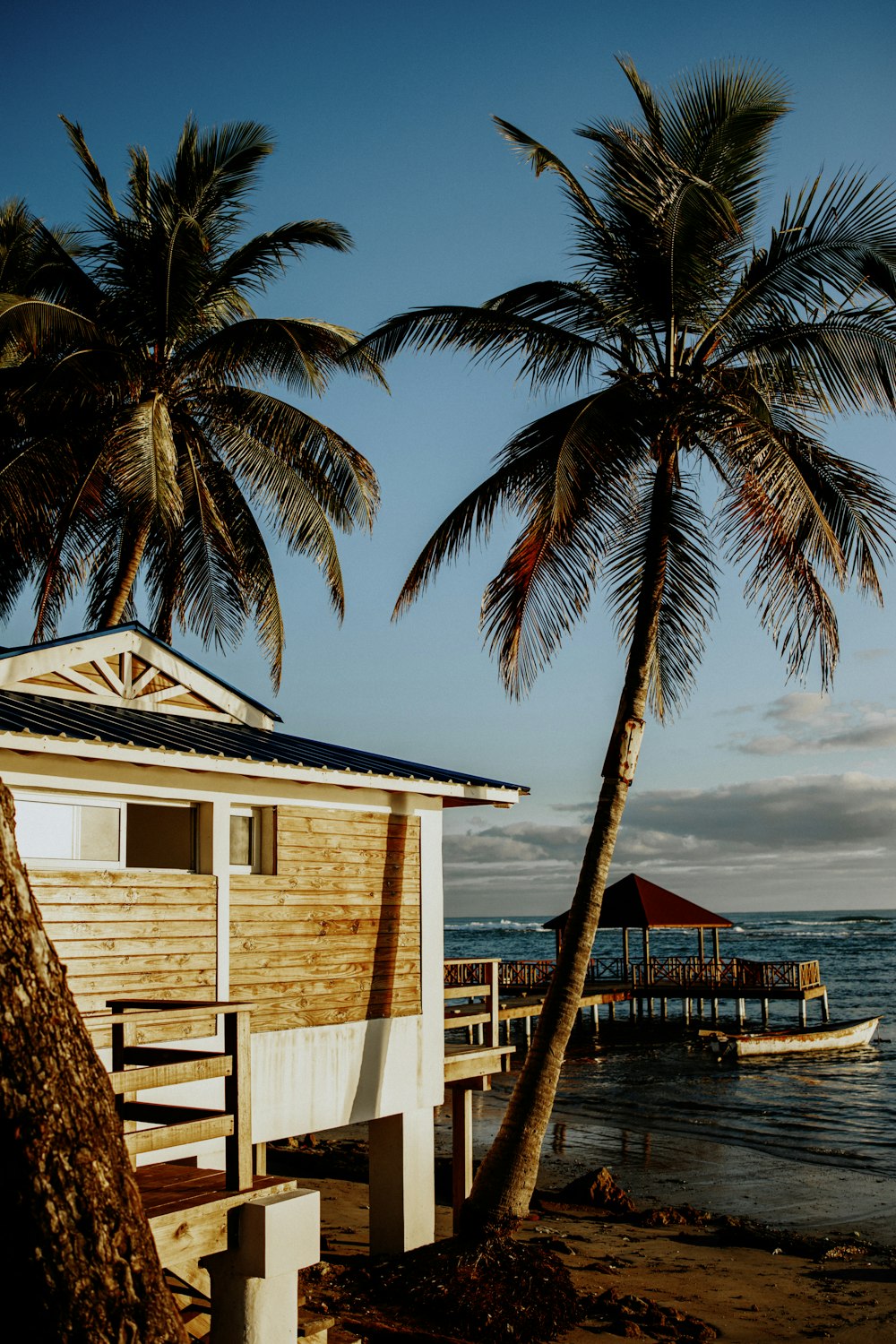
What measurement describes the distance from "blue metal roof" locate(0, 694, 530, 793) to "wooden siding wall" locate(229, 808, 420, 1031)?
0.65 metres

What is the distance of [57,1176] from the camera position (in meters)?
4.26

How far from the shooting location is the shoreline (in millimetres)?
19109

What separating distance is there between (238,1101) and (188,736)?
4.60 m

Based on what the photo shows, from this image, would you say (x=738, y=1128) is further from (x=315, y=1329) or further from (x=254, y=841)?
(x=315, y=1329)

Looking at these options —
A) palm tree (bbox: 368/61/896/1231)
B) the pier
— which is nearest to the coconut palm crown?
palm tree (bbox: 368/61/896/1231)

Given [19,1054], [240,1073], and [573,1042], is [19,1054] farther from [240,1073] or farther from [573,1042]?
[573,1042]

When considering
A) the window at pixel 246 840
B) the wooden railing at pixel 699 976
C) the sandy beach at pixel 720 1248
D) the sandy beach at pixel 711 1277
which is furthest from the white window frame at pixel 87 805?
the wooden railing at pixel 699 976

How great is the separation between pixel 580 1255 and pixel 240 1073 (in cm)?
956

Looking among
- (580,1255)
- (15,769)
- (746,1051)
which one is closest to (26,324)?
(15,769)

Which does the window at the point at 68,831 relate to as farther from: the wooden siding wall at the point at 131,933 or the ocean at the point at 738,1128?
the ocean at the point at 738,1128

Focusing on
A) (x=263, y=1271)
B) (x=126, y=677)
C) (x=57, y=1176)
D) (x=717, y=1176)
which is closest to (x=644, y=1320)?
(x=263, y=1271)

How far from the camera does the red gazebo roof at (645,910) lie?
3697cm

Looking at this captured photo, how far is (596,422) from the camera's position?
46.1 feet

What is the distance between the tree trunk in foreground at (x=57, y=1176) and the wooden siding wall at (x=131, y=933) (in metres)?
4.75
